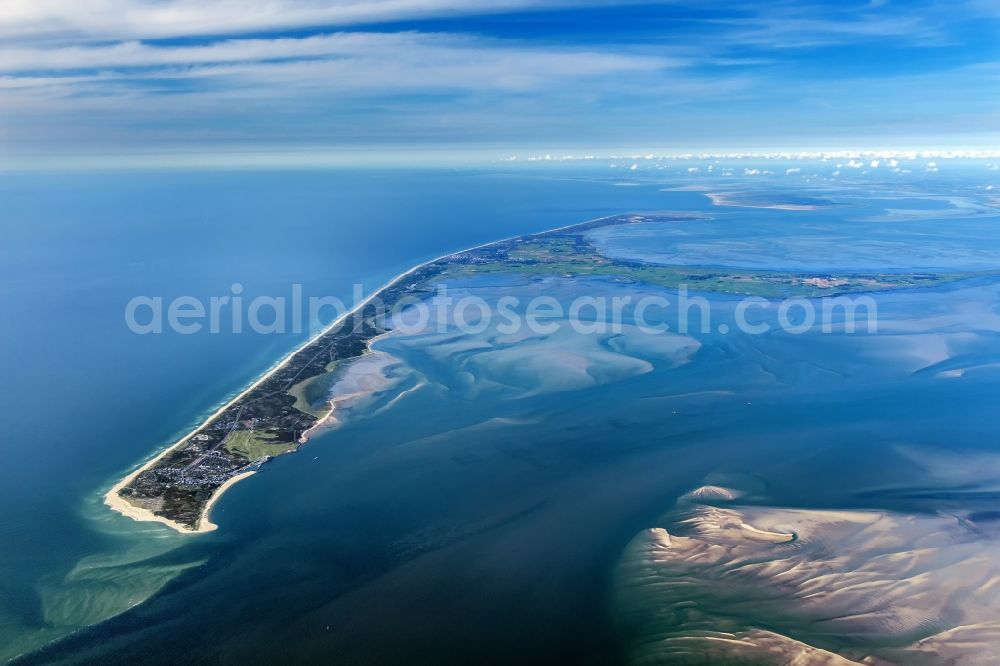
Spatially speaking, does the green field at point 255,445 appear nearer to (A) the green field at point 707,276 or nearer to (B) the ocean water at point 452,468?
(B) the ocean water at point 452,468

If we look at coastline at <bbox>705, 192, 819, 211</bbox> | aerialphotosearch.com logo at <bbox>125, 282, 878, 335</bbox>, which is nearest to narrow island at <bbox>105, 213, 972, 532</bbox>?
aerialphotosearch.com logo at <bbox>125, 282, 878, 335</bbox>

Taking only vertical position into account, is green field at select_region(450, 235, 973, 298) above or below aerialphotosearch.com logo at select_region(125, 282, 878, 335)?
above

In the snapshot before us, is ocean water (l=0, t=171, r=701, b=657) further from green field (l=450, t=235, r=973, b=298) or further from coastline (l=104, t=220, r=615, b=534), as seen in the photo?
green field (l=450, t=235, r=973, b=298)

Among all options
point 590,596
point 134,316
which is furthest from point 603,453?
point 134,316

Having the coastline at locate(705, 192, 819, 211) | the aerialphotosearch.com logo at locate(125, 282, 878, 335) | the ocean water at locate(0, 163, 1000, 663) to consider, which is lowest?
the ocean water at locate(0, 163, 1000, 663)

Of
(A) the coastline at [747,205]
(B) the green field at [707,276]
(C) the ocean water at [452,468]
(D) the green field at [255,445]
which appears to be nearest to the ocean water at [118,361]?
(C) the ocean water at [452,468]

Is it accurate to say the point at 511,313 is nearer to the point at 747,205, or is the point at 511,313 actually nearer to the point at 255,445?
the point at 255,445

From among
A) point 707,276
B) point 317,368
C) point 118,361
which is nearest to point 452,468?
point 317,368
